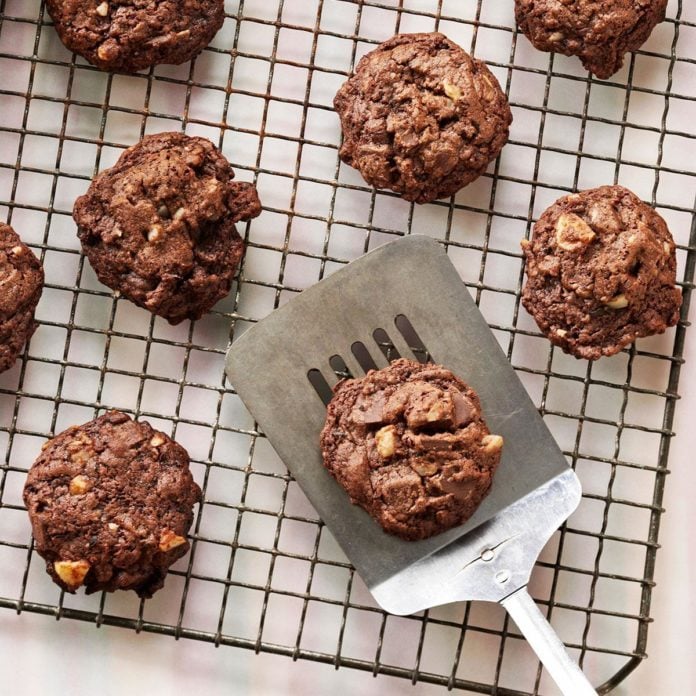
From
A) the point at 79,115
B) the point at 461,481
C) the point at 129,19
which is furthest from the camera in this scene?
the point at 79,115

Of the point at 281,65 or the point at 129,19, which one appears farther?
the point at 281,65

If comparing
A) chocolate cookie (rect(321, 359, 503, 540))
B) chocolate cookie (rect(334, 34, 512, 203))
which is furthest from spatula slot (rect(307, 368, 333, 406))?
chocolate cookie (rect(334, 34, 512, 203))

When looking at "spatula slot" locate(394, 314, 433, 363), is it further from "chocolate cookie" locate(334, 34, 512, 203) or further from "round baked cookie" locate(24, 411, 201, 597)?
"round baked cookie" locate(24, 411, 201, 597)

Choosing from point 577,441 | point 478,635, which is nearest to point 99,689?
point 478,635

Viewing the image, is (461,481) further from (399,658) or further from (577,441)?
(399,658)

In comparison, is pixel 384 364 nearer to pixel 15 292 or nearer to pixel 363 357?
pixel 363 357

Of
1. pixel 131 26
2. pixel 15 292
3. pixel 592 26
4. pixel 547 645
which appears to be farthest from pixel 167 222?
pixel 547 645

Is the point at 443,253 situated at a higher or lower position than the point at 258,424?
higher

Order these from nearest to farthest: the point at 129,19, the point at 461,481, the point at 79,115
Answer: the point at 461,481
the point at 129,19
the point at 79,115
